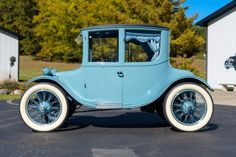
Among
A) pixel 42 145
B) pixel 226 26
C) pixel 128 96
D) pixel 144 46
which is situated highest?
pixel 226 26

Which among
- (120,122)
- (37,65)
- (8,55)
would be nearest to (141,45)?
(120,122)

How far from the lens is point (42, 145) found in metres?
6.48

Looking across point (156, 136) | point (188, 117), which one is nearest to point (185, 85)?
point (188, 117)

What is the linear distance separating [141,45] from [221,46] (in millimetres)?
15467

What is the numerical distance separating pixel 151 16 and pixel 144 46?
20168mm

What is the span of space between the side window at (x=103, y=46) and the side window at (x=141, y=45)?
0.69ft

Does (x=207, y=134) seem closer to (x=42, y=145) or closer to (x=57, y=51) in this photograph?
(x=42, y=145)

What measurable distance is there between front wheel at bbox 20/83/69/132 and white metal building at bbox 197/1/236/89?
15155 mm

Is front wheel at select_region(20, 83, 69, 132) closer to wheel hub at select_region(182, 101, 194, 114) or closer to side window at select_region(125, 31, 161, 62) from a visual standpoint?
side window at select_region(125, 31, 161, 62)

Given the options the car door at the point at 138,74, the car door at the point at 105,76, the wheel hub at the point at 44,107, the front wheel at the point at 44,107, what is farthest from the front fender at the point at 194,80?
the wheel hub at the point at 44,107

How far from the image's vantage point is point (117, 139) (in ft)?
23.1

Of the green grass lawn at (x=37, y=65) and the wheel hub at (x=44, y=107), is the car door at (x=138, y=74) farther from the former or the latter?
the green grass lawn at (x=37, y=65)

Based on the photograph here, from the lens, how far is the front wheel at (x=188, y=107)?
7.77m

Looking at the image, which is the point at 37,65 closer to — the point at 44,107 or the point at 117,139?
the point at 44,107
